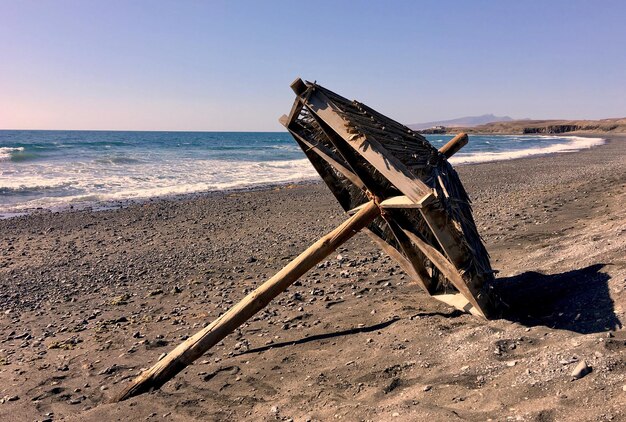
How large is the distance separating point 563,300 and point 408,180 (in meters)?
2.32

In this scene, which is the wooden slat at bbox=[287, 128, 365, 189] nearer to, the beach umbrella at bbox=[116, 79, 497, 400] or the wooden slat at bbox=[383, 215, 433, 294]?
the beach umbrella at bbox=[116, 79, 497, 400]

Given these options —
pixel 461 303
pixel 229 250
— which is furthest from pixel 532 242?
pixel 229 250

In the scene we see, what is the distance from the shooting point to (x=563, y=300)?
4.80 m

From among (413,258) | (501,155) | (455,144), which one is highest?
(455,144)

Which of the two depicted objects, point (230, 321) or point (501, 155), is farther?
point (501, 155)

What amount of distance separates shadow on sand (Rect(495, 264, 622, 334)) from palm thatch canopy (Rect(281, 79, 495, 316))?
1.58ft

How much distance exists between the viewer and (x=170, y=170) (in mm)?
31141

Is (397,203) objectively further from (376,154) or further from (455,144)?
(455,144)

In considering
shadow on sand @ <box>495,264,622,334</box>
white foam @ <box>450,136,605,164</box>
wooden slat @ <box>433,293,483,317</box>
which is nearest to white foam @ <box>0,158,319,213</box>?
white foam @ <box>450,136,605,164</box>

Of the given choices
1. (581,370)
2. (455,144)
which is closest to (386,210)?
(455,144)

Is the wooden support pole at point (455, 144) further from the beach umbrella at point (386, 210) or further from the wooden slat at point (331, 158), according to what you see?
the wooden slat at point (331, 158)

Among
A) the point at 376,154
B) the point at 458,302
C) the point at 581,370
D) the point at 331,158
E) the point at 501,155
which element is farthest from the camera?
the point at 501,155

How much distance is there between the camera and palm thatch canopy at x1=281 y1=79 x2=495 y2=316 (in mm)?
3930

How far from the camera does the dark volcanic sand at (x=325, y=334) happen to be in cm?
346
